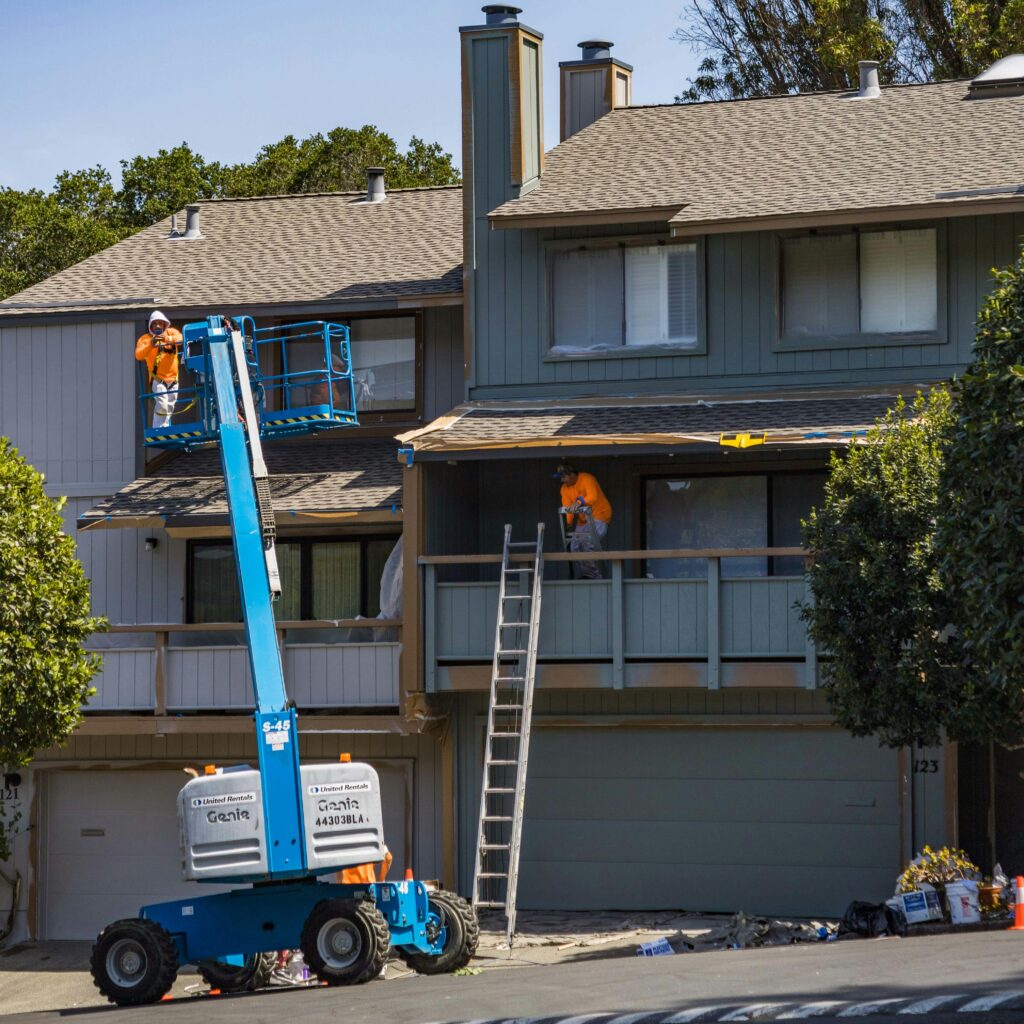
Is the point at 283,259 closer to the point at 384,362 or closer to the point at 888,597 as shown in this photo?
the point at 384,362

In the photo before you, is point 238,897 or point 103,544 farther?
point 103,544

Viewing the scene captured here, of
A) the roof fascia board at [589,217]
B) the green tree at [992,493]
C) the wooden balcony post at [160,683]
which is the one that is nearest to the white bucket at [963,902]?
the green tree at [992,493]

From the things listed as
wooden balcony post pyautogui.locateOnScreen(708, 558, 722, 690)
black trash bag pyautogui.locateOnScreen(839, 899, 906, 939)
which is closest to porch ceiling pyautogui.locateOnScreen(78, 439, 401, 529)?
wooden balcony post pyautogui.locateOnScreen(708, 558, 722, 690)

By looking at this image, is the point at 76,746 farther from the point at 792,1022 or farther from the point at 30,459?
the point at 792,1022

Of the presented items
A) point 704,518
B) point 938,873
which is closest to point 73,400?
point 704,518

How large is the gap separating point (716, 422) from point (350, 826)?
7496mm

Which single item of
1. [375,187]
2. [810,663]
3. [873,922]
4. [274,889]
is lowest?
[873,922]

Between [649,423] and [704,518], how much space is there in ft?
6.00

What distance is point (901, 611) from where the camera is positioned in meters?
18.8

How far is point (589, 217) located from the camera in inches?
951

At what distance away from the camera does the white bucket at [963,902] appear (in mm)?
18688

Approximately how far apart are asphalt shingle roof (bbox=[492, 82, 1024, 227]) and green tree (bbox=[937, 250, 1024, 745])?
8.86 metres

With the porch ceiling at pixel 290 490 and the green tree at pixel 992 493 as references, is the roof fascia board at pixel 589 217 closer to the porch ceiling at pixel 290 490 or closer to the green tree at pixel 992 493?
the porch ceiling at pixel 290 490

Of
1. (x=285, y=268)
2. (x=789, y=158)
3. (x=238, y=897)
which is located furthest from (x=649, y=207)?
(x=238, y=897)
